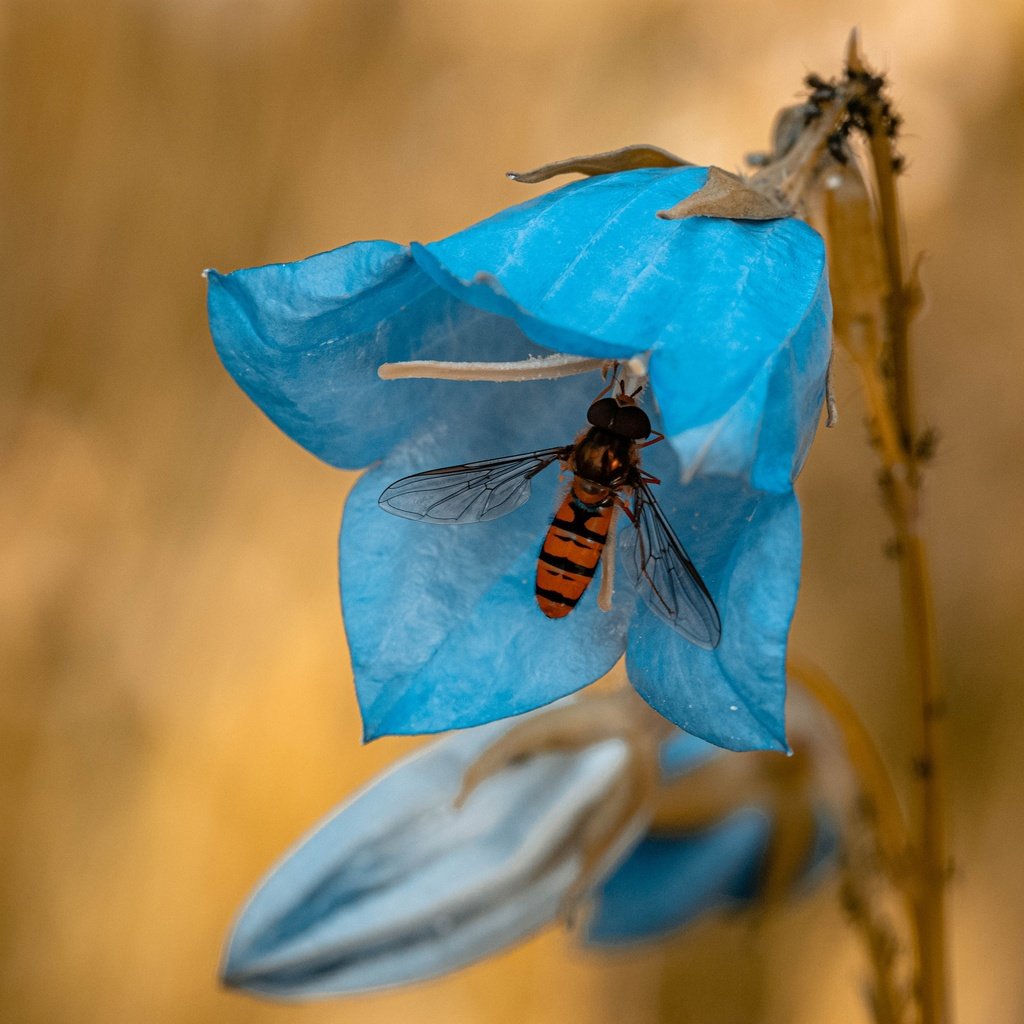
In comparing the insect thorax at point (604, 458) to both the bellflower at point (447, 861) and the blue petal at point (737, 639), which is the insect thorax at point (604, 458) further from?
the bellflower at point (447, 861)

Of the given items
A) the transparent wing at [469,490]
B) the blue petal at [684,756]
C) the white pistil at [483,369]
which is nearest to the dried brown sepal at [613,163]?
the white pistil at [483,369]

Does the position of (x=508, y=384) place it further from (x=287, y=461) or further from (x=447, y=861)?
(x=287, y=461)

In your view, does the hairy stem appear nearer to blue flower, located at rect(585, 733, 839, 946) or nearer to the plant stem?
the plant stem

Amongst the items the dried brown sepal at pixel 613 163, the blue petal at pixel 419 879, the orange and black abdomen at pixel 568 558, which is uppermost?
the dried brown sepal at pixel 613 163

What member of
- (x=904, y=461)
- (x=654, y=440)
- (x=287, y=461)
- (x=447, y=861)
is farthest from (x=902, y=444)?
(x=287, y=461)

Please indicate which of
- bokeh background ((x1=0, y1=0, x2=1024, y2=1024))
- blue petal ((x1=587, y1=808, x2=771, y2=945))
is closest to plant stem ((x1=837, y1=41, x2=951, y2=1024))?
blue petal ((x1=587, y1=808, x2=771, y2=945))

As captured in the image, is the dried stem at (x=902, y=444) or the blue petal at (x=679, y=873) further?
the blue petal at (x=679, y=873)

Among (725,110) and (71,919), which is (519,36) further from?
(71,919)

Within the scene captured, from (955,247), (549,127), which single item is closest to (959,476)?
(955,247)
